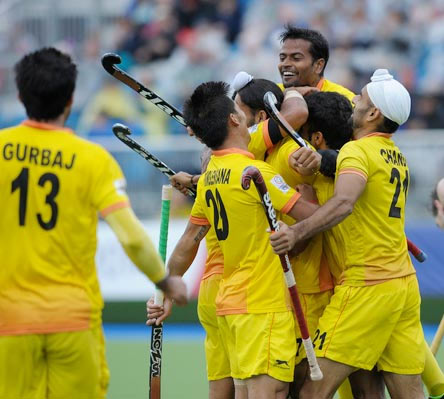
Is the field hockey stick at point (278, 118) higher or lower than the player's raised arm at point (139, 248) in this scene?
higher

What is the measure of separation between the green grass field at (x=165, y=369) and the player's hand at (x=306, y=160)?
10.7 feet

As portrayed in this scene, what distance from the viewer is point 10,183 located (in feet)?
16.6

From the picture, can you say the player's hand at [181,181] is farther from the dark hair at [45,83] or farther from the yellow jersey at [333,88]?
the dark hair at [45,83]

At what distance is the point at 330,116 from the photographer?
21.8 ft

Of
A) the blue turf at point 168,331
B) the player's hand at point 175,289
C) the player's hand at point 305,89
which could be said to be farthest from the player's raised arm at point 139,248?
the blue turf at point 168,331

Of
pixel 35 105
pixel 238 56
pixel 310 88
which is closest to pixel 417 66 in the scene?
pixel 238 56

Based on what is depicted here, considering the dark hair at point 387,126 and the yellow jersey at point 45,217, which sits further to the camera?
the dark hair at point 387,126

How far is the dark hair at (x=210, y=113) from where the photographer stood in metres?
6.21

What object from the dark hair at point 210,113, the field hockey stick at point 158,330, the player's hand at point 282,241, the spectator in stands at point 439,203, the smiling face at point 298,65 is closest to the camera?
the player's hand at point 282,241

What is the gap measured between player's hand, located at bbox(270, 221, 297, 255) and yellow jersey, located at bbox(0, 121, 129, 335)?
3.60 feet

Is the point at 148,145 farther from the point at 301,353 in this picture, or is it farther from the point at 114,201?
the point at 114,201

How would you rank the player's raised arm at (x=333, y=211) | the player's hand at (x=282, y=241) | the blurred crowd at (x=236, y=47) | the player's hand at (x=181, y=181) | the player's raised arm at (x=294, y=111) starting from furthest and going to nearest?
the blurred crowd at (x=236, y=47)
the player's hand at (x=181, y=181)
the player's raised arm at (x=294, y=111)
the player's raised arm at (x=333, y=211)
the player's hand at (x=282, y=241)

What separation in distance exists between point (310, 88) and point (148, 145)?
754cm

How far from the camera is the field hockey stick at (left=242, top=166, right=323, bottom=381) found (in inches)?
230
